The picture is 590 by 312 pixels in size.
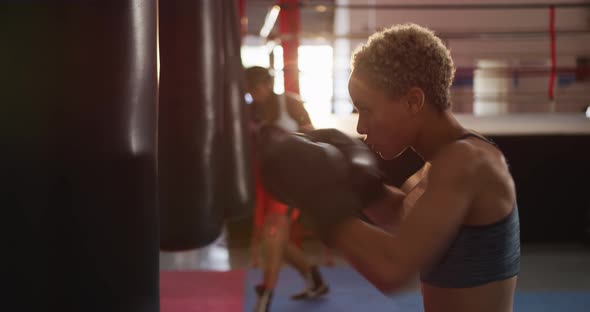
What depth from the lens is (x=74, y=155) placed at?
933mm

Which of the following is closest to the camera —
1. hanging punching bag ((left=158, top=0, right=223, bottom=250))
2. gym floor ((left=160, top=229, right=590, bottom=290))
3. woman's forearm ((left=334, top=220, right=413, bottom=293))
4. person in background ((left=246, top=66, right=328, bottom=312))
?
woman's forearm ((left=334, top=220, right=413, bottom=293))

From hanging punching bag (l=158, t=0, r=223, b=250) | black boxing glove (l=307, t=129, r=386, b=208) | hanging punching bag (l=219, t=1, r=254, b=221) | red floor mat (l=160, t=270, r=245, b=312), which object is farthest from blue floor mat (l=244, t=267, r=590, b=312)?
black boxing glove (l=307, t=129, r=386, b=208)

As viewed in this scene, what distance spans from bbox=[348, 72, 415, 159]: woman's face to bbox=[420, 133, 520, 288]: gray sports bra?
0.11 meters

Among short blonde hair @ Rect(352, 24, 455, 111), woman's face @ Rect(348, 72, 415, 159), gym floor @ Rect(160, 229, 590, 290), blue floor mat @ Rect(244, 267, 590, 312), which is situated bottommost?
gym floor @ Rect(160, 229, 590, 290)

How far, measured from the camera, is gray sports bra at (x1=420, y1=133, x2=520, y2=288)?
3.30ft

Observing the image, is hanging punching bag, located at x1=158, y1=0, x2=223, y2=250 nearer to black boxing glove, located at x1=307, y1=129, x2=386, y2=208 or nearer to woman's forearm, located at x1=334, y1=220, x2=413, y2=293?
black boxing glove, located at x1=307, y1=129, x2=386, y2=208

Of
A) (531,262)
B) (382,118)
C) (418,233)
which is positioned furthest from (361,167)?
(531,262)

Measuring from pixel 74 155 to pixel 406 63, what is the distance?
57 centimetres

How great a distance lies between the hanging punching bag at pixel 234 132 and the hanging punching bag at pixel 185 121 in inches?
12.0

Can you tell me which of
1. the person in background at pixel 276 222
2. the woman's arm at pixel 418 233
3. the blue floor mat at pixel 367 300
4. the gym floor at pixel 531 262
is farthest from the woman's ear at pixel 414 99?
the gym floor at pixel 531 262

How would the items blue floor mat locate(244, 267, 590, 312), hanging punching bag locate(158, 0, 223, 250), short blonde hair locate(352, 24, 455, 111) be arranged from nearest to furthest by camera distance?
short blonde hair locate(352, 24, 455, 111) < hanging punching bag locate(158, 0, 223, 250) < blue floor mat locate(244, 267, 590, 312)

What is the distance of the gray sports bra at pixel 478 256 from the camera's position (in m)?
1.01

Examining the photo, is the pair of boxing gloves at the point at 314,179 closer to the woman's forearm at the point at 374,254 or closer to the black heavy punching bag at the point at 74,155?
the woman's forearm at the point at 374,254

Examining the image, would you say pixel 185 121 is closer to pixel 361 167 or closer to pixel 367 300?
pixel 361 167
